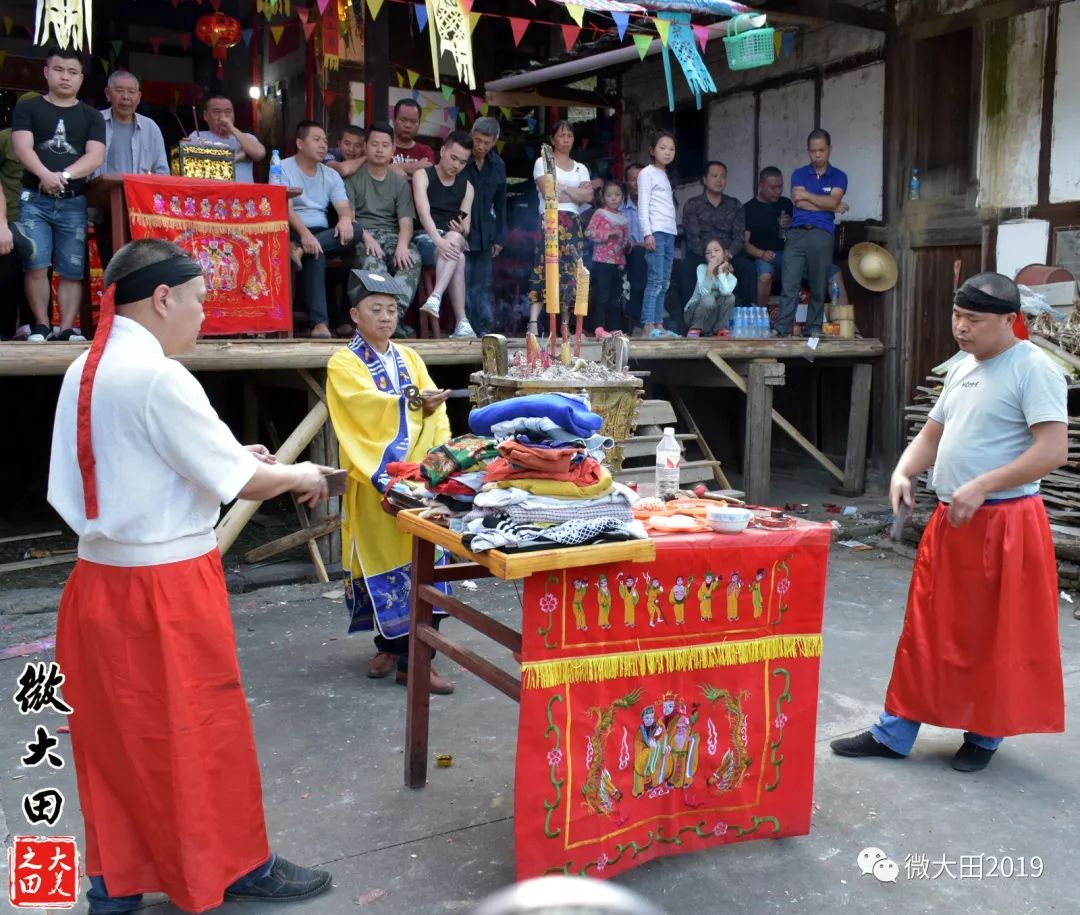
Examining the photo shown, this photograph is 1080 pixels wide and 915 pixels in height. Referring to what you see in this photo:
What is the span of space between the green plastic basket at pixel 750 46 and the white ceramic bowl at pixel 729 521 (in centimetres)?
647

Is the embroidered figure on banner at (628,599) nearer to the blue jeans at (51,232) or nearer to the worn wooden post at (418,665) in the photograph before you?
the worn wooden post at (418,665)

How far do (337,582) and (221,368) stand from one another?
1.62 meters

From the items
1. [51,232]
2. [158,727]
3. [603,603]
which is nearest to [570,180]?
[51,232]

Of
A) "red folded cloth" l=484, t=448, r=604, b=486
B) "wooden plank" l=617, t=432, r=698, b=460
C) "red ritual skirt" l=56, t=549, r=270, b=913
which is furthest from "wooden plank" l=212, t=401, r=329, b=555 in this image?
"red ritual skirt" l=56, t=549, r=270, b=913

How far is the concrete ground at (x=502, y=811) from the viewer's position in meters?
3.12

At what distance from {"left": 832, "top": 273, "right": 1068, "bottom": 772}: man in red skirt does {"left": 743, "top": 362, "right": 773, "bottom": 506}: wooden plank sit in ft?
16.1

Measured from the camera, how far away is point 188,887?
2736mm

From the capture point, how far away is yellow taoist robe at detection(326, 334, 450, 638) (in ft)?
15.3

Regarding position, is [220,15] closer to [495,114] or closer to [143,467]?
[495,114]

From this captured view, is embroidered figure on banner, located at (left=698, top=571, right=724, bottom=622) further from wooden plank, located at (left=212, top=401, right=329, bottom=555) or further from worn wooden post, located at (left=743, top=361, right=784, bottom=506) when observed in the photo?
worn wooden post, located at (left=743, top=361, right=784, bottom=506)

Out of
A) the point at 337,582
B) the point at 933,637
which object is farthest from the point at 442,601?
the point at 337,582

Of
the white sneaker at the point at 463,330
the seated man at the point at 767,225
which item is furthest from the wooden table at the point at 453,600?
the seated man at the point at 767,225

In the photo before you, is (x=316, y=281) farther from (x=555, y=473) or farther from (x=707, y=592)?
(x=707, y=592)

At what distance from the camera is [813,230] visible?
990 cm
